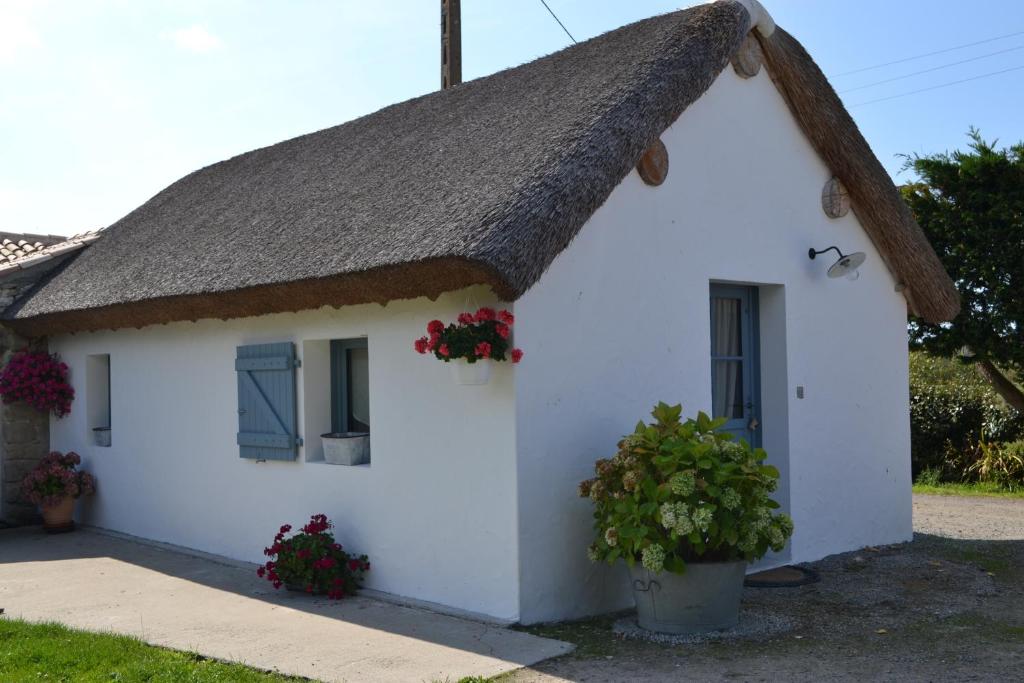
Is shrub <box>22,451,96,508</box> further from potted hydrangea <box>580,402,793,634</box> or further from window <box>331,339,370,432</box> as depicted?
potted hydrangea <box>580,402,793,634</box>

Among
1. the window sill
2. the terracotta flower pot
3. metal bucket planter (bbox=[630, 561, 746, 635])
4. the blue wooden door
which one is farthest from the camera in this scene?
the terracotta flower pot

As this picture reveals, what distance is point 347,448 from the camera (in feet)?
22.9

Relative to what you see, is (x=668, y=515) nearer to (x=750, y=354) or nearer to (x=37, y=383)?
(x=750, y=354)

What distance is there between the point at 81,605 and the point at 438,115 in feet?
15.3

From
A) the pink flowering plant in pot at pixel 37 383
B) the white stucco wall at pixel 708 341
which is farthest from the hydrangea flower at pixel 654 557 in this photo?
the pink flowering plant in pot at pixel 37 383

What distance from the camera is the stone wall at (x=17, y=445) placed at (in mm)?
9984

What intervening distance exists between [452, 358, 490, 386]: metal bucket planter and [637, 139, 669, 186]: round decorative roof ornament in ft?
5.77

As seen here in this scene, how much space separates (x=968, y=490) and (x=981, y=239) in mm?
3017

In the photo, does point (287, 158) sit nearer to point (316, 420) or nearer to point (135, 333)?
point (135, 333)

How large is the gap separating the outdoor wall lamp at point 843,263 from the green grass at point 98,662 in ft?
15.8

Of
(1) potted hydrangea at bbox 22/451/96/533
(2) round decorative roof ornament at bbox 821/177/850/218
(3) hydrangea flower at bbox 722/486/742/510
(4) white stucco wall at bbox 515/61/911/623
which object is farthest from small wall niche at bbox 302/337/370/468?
(2) round decorative roof ornament at bbox 821/177/850/218

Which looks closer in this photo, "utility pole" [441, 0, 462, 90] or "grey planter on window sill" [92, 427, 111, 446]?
"grey planter on window sill" [92, 427, 111, 446]

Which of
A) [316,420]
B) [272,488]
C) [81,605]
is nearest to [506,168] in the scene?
[316,420]

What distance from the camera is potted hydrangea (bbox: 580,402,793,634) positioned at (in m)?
5.36
